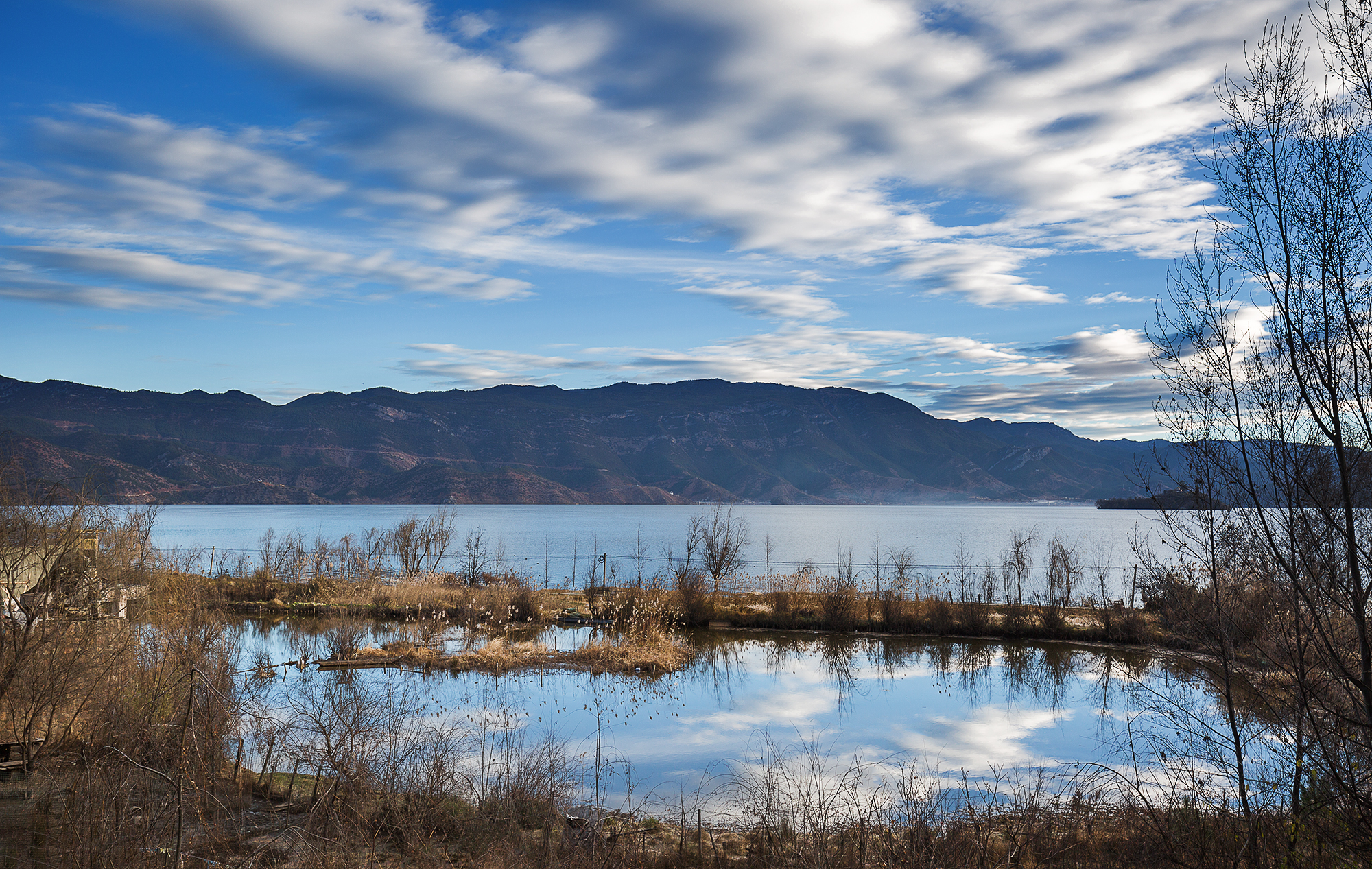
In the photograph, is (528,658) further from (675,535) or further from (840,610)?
(675,535)

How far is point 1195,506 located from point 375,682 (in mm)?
18174

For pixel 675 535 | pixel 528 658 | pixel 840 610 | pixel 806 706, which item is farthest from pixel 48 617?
pixel 675 535

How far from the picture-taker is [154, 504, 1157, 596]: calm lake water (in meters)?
70.9

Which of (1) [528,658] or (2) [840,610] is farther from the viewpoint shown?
(2) [840,610]

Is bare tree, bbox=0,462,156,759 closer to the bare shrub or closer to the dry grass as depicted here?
the dry grass

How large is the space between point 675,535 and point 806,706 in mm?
92424

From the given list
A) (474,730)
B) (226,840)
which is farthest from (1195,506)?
(474,730)

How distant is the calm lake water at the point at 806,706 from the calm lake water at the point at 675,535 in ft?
54.7

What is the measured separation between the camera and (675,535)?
111750 mm

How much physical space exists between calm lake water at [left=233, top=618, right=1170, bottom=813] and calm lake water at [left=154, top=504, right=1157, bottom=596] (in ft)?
54.7

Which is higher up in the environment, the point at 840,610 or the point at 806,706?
the point at 840,610

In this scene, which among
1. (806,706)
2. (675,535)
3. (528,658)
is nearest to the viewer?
(806,706)

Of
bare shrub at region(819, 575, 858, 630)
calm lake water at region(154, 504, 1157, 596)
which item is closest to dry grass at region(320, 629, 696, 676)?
bare shrub at region(819, 575, 858, 630)

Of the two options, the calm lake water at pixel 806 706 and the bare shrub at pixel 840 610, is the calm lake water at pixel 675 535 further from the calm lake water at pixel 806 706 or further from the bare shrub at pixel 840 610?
the calm lake water at pixel 806 706
